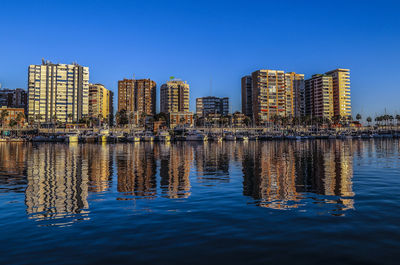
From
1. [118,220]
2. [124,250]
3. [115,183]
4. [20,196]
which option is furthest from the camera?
[115,183]

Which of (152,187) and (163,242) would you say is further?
(152,187)

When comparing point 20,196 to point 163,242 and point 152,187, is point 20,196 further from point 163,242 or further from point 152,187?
point 163,242

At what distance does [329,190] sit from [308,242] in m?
10.5

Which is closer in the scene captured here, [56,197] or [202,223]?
[202,223]

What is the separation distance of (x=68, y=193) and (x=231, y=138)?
156841 millimetres

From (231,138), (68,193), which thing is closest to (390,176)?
(68,193)

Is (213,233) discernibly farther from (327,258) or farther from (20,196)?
(20,196)

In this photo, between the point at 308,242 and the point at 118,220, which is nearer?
the point at 308,242

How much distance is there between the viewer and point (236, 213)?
13.8m

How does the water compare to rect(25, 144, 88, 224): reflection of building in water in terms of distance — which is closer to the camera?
the water

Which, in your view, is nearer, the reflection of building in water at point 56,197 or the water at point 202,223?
the water at point 202,223

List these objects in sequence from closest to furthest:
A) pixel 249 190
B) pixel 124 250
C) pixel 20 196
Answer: pixel 124 250 → pixel 20 196 → pixel 249 190

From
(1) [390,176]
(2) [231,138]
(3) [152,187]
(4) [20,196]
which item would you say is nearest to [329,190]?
(1) [390,176]

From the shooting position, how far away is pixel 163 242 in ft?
32.9
